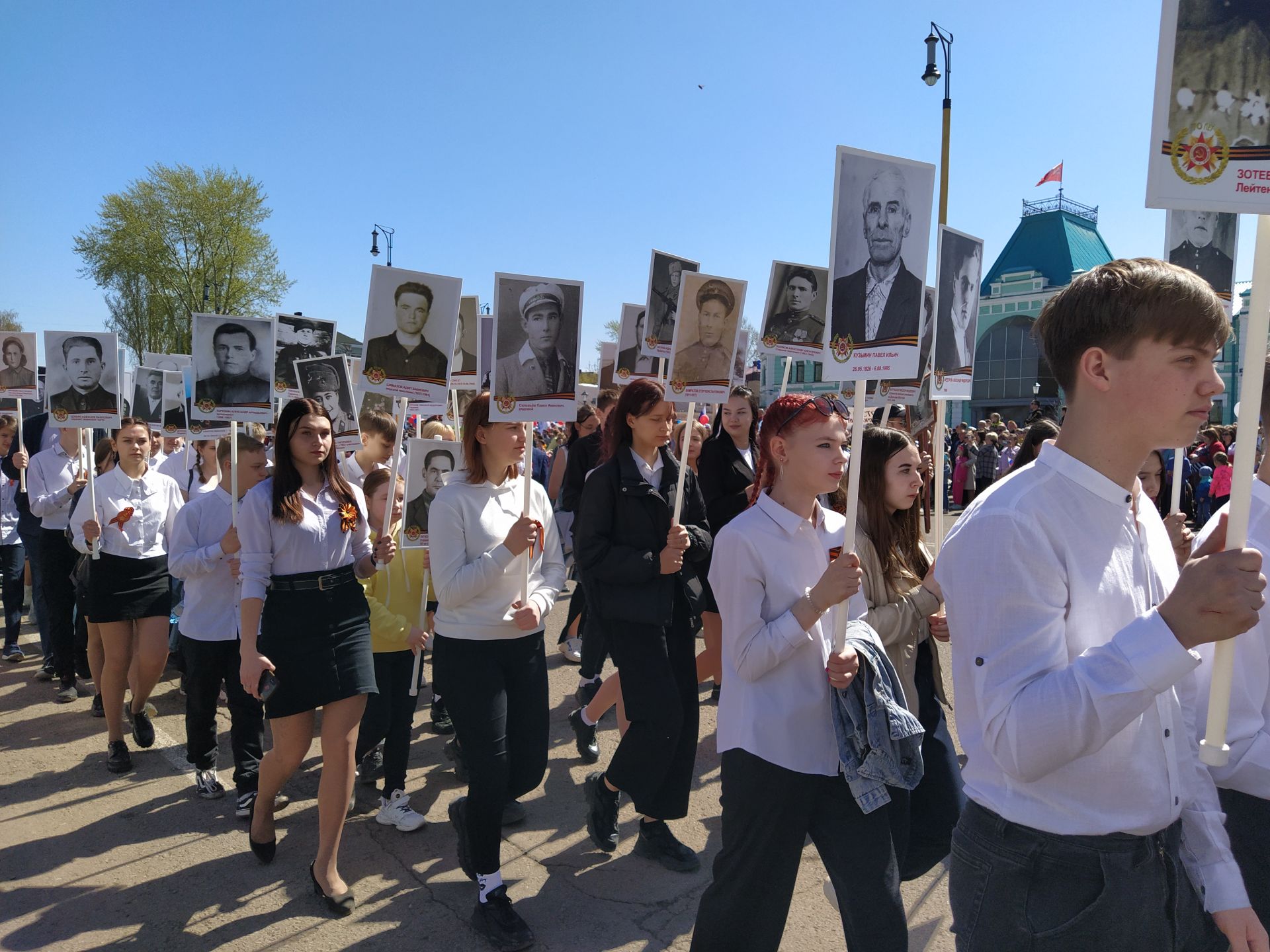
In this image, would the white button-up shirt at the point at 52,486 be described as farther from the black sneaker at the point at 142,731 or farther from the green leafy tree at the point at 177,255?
the green leafy tree at the point at 177,255

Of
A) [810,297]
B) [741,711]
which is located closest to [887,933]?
[741,711]

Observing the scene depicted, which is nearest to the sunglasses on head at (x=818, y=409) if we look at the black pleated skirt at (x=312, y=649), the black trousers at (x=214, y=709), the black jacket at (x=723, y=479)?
the black pleated skirt at (x=312, y=649)

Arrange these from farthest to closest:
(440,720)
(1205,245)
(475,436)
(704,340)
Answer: (440,720), (704,340), (1205,245), (475,436)

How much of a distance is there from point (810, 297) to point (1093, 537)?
5.24 metres

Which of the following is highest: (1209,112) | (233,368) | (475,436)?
(1209,112)

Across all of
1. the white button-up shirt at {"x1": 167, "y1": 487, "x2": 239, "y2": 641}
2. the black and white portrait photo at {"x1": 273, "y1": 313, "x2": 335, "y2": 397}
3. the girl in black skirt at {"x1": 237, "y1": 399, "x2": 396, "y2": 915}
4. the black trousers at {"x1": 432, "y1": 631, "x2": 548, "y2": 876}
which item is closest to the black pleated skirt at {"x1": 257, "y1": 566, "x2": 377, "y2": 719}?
the girl in black skirt at {"x1": 237, "y1": 399, "x2": 396, "y2": 915}

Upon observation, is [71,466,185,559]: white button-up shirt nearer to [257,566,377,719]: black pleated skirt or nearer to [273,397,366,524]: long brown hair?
[273,397,366,524]: long brown hair

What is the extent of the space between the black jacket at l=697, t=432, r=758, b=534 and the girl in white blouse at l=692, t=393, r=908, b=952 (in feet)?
9.70

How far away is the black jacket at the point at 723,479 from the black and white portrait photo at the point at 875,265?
294 cm

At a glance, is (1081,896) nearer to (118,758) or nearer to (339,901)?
(339,901)

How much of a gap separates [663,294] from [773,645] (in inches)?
143

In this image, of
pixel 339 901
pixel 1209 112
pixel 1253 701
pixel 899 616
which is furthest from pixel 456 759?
pixel 1209 112

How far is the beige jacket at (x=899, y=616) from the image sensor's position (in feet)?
10.9

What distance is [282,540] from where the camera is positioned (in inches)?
158
